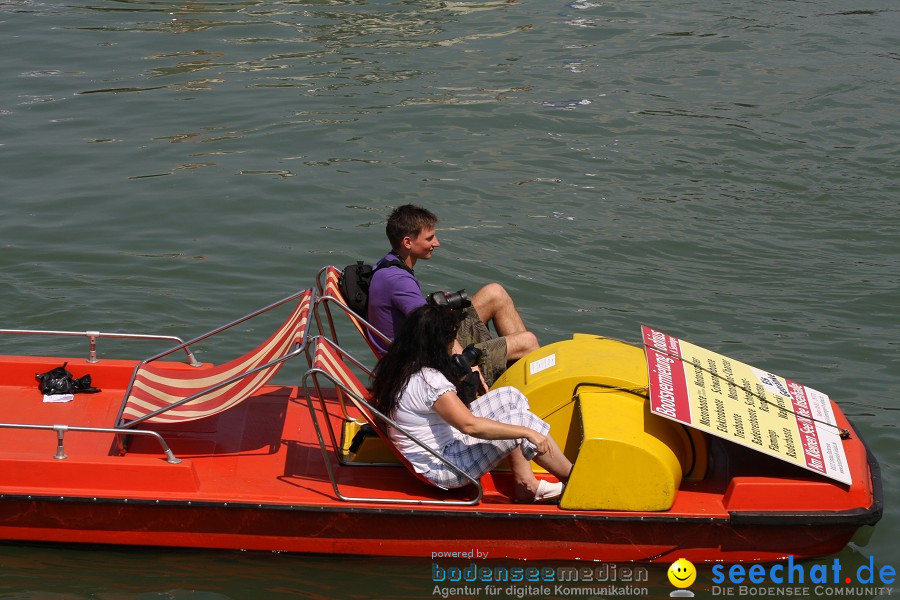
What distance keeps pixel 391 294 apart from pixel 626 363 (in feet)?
5.16

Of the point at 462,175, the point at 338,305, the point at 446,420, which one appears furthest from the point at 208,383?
the point at 462,175

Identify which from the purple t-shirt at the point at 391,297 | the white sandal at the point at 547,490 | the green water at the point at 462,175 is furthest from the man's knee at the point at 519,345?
the green water at the point at 462,175

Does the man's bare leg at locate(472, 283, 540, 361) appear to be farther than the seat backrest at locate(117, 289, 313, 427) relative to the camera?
Yes

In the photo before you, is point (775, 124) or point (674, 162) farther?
point (775, 124)

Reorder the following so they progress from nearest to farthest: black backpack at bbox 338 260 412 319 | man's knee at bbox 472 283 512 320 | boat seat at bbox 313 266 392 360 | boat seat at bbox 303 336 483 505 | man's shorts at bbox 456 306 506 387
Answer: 1. boat seat at bbox 303 336 483 505
2. boat seat at bbox 313 266 392 360
3. black backpack at bbox 338 260 412 319
4. man's shorts at bbox 456 306 506 387
5. man's knee at bbox 472 283 512 320

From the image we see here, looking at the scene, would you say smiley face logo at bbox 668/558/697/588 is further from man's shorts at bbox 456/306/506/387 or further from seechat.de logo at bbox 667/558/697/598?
man's shorts at bbox 456/306/506/387

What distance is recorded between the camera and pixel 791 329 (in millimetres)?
9391

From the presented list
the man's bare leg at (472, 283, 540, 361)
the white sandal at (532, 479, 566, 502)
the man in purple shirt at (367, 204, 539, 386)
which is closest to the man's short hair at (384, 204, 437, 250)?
the man in purple shirt at (367, 204, 539, 386)

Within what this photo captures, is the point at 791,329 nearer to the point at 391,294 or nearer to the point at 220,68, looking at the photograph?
the point at 391,294

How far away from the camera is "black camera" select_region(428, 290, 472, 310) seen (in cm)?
628

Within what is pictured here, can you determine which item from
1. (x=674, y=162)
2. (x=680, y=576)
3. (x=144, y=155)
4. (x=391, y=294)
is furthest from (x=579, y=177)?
(x=680, y=576)

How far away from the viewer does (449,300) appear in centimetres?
641

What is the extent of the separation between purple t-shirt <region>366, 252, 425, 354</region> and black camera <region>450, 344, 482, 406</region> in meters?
0.55

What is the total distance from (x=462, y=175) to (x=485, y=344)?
217 inches
